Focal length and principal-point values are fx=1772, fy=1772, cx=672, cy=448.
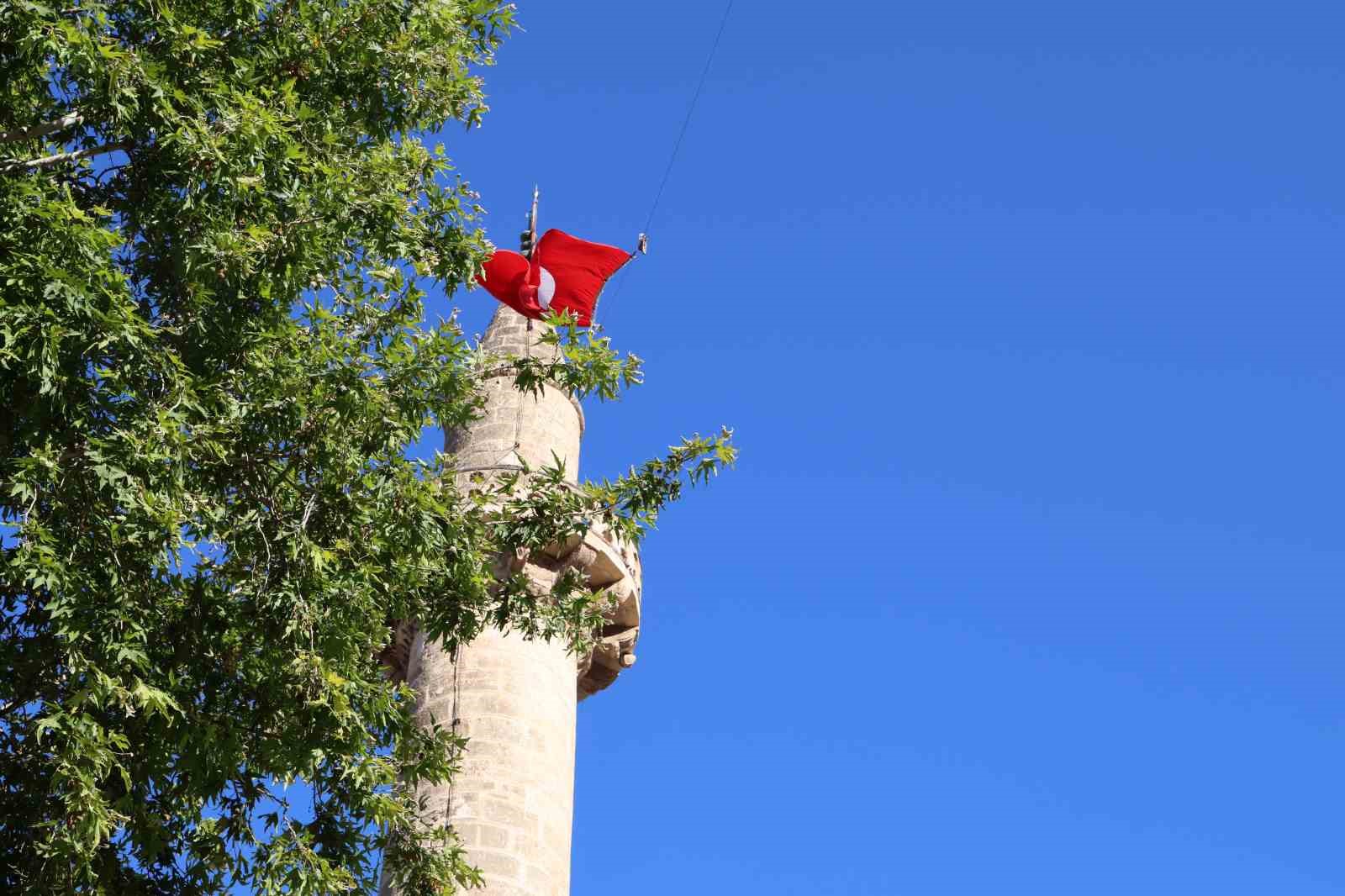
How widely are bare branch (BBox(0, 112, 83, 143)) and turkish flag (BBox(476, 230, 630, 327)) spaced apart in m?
8.42

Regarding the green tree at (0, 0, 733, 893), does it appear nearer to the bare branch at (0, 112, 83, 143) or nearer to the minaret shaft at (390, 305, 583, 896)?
the bare branch at (0, 112, 83, 143)

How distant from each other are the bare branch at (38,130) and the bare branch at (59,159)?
16 centimetres

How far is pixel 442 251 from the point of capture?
489 inches

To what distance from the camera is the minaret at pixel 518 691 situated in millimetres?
15688

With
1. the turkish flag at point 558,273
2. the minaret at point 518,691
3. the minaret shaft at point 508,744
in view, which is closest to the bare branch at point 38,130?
the minaret at point 518,691

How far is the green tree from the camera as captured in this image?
9.81 m

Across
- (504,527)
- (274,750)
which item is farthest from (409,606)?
(274,750)

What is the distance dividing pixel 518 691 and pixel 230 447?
6.28m

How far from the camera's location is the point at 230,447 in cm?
1086

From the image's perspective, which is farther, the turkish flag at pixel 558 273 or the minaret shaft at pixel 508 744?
the turkish flag at pixel 558 273

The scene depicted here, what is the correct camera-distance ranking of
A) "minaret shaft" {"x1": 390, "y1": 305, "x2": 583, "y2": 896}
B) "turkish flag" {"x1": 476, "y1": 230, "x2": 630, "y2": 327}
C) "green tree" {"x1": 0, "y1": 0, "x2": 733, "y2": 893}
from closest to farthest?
"green tree" {"x1": 0, "y1": 0, "x2": 733, "y2": 893}, "minaret shaft" {"x1": 390, "y1": 305, "x2": 583, "y2": 896}, "turkish flag" {"x1": 476, "y1": 230, "x2": 630, "y2": 327}

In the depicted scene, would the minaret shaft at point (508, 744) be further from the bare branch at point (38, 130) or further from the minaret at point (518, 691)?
the bare branch at point (38, 130)

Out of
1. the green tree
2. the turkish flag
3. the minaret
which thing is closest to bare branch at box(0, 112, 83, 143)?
the green tree

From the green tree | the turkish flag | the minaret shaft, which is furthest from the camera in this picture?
the turkish flag
